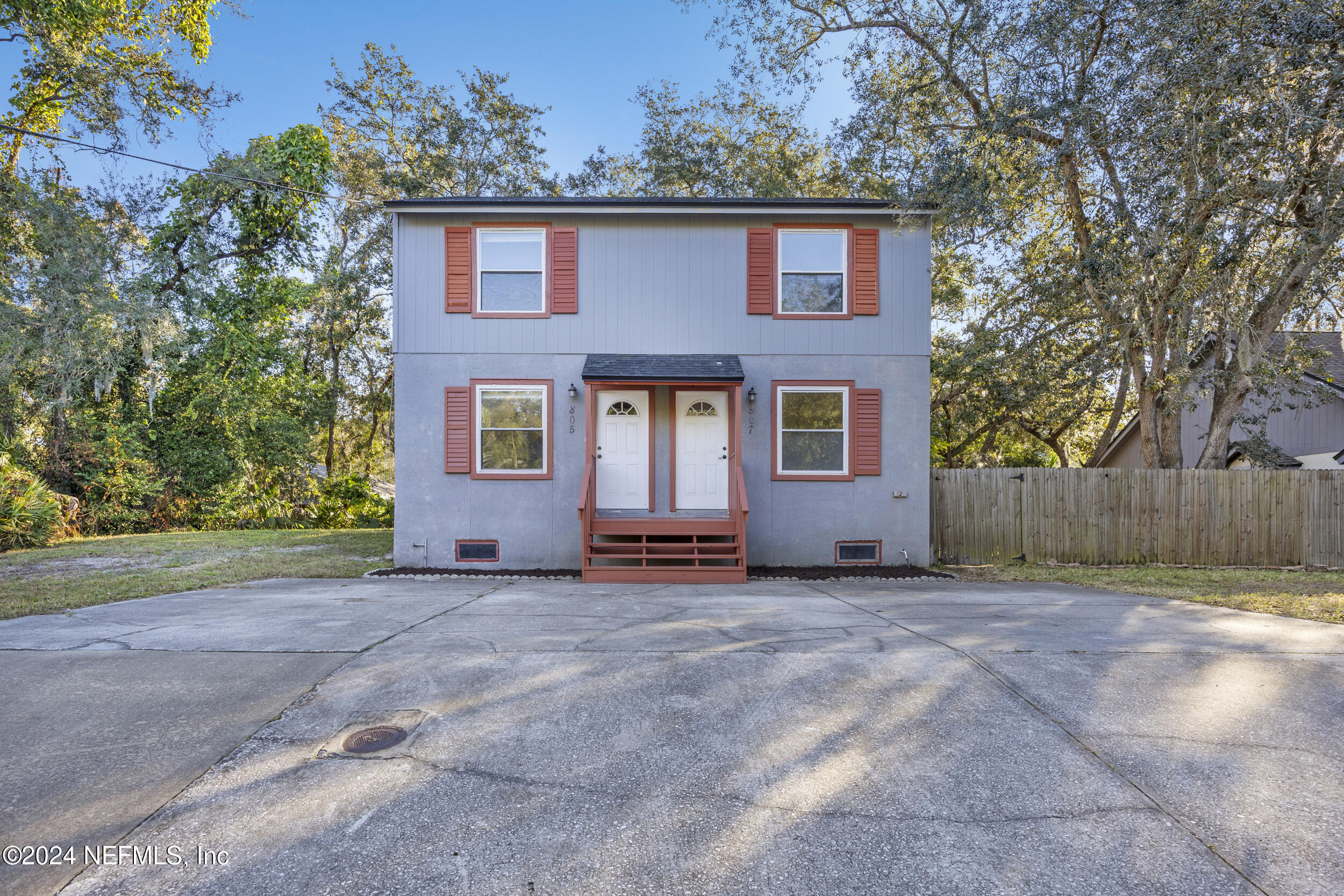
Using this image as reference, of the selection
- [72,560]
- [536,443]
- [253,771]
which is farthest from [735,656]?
[72,560]

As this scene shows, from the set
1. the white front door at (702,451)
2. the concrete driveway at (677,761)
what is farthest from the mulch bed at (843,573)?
the concrete driveway at (677,761)

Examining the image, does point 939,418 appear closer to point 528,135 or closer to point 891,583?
point 891,583

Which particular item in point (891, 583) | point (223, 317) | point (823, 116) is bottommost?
point (891, 583)

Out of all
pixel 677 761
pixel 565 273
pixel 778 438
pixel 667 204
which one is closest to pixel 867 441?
pixel 778 438

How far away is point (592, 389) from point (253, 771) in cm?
672

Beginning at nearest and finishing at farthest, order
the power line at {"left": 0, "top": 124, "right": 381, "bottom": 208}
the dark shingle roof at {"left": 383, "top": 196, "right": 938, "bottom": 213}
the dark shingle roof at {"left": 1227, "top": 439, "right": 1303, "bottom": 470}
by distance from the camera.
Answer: the dark shingle roof at {"left": 383, "top": 196, "right": 938, "bottom": 213} → the dark shingle roof at {"left": 1227, "top": 439, "right": 1303, "bottom": 470} → the power line at {"left": 0, "top": 124, "right": 381, "bottom": 208}

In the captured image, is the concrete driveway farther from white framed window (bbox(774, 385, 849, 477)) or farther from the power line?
the power line

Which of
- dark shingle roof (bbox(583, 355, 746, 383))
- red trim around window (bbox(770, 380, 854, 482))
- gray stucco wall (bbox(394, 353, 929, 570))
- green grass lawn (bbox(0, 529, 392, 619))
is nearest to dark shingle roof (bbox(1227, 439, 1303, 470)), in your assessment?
gray stucco wall (bbox(394, 353, 929, 570))

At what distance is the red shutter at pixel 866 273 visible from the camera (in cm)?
951

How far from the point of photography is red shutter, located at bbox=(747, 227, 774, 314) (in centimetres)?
951

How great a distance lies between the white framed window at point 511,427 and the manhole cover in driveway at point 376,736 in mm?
6283

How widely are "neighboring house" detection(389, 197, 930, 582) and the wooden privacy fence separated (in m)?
1.33

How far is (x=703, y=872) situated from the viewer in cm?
203

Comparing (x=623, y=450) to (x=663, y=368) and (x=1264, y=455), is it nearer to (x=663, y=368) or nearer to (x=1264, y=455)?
(x=663, y=368)
